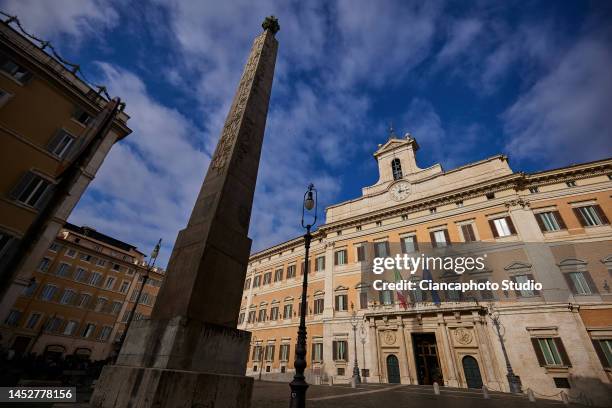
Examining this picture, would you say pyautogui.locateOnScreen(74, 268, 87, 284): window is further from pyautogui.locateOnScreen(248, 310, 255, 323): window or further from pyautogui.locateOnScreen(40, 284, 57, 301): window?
pyautogui.locateOnScreen(248, 310, 255, 323): window

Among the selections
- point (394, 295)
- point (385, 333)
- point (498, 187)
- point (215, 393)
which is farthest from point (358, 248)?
point (215, 393)

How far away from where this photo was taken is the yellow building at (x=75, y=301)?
24.5m

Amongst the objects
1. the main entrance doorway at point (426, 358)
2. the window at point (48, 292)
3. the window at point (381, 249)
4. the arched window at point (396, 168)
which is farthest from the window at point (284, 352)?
the window at point (48, 292)

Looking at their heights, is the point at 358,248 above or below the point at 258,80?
above

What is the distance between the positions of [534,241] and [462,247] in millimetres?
4074

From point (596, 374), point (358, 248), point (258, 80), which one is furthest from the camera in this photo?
point (358, 248)

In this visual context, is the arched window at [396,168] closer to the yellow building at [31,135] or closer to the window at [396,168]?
the window at [396,168]

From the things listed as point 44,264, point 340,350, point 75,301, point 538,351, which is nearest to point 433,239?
point 538,351

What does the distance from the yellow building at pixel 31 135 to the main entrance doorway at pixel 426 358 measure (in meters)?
21.5

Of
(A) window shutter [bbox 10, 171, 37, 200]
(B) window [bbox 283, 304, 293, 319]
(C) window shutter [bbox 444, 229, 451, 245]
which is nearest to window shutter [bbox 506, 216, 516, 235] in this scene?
(C) window shutter [bbox 444, 229, 451, 245]

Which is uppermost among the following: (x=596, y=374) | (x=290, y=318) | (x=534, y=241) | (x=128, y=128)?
(x=128, y=128)

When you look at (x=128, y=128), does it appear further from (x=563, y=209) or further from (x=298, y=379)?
(x=563, y=209)

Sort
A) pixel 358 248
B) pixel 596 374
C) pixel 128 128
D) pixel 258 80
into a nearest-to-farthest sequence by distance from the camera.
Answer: pixel 258 80 → pixel 596 374 → pixel 128 128 → pixel 358 248

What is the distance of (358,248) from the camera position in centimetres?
2420
